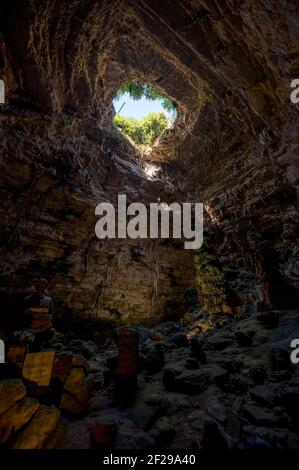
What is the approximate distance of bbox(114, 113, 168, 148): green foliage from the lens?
1341 cm

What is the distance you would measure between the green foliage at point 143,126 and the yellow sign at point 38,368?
41.3ft

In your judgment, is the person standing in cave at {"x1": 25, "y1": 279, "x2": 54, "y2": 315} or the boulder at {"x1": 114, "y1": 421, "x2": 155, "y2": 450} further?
the person standing in cave at {"x1": 25, "y1": 279, "x2": 54, "y2": 315}

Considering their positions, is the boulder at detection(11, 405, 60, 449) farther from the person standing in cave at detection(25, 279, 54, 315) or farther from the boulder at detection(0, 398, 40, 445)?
the person standing in cave at detection(25, 279, 54, 315)

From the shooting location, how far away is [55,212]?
870cm

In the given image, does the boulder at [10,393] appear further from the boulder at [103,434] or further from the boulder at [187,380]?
the boulder at [187,380]

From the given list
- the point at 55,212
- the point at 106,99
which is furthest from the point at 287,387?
the point at 106,99

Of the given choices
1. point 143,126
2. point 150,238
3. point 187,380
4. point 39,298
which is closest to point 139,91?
point 143,126

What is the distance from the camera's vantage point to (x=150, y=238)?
11062 mm

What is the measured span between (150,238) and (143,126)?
7347mm

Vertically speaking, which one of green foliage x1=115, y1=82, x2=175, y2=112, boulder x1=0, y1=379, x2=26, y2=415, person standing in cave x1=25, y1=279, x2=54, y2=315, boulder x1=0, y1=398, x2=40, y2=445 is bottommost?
boulder x1=0, y1=398, x2=40, y2=445

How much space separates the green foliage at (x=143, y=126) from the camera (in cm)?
1341

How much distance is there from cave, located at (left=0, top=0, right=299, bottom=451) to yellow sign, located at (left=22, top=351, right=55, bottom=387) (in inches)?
0.5

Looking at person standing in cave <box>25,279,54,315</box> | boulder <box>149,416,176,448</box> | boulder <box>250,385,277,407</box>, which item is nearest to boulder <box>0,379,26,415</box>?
boulder <box>149,416,176,448</box>

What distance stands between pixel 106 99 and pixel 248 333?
10.8 metres
